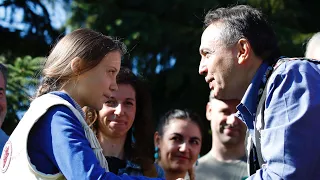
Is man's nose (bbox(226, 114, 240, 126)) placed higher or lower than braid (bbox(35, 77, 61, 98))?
higher

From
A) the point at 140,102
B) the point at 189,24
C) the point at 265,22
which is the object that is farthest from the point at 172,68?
the point at 265,22

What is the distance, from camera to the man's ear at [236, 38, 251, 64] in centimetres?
304

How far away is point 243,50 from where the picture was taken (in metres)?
3.05

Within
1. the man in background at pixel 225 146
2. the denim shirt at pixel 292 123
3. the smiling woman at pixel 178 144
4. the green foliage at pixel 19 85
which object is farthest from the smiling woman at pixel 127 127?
the green foliage at pixel 19 85

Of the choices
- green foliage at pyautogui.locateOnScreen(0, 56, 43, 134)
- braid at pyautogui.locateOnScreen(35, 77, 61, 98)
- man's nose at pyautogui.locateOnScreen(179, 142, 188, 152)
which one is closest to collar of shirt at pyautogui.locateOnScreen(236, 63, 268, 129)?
braid at pyautogui.locateOnScreen(35, 77, 61, 98)

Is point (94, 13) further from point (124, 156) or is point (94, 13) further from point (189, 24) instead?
point (124, 156)

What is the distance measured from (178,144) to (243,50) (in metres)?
2.07

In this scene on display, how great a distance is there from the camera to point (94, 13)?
7094 millimetres

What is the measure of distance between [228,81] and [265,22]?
365mm

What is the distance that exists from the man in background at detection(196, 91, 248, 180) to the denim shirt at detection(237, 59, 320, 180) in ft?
8.22

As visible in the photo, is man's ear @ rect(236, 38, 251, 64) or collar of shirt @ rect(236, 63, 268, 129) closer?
collar of shirt @ rect(236, 63, 268, 129)

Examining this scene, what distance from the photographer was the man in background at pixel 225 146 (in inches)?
200

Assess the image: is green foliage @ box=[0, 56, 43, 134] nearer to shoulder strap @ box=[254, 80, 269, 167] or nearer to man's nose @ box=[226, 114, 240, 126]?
man's nose @ box=[226, 114, 240, 126]

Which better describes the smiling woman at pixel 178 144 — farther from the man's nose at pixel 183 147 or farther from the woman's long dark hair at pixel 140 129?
the woman's long dark hair at pixel 140 129
